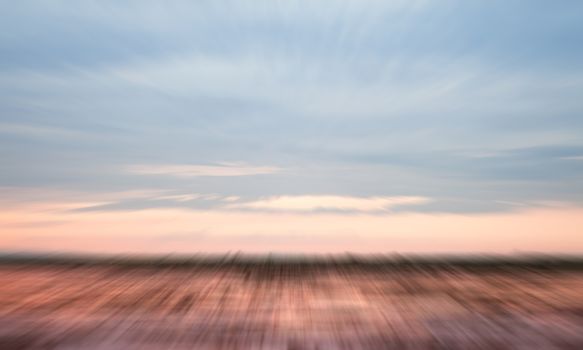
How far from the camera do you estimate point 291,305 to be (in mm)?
8062

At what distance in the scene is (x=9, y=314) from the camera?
726 cm

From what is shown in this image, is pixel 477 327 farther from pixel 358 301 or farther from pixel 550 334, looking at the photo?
pixel 358 301

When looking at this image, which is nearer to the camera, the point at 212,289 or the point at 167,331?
the point at 167,331

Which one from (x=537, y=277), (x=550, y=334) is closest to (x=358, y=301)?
(x=550, y=334)

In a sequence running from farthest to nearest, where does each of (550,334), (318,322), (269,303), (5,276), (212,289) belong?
(5,276)
(212,289)
(269,303)
(318,322)
(550,334)

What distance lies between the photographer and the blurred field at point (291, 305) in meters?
6.24

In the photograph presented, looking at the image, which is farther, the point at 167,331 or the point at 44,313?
the point at 44,313

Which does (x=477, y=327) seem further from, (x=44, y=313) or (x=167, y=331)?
(x=44, y=313)


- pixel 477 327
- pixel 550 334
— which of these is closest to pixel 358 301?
pixel 477 327

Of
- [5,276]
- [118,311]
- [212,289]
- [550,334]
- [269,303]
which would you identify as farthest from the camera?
[5,276]

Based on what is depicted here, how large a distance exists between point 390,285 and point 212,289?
122 inches

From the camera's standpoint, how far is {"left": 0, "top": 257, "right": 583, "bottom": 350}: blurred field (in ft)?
20.5

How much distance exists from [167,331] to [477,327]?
12.2 ft

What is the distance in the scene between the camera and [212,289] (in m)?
9.32
